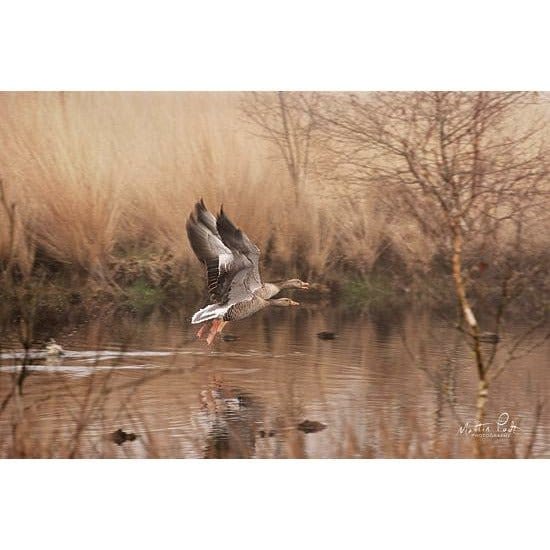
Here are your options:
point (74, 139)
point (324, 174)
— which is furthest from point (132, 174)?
point (324, 174)

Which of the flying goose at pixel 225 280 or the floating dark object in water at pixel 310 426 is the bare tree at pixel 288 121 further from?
the floating dark object in water at pixel 310 426

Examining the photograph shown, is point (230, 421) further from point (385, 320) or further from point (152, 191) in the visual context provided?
point (152, 191)

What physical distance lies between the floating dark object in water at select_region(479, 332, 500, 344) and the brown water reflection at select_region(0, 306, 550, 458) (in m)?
0.13

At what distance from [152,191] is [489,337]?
2152 mm

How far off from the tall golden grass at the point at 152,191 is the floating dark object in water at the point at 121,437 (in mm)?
930

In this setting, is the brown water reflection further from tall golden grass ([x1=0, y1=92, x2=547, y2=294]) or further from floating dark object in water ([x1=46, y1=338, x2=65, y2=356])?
tall golden grass ([x1=0, y1=92, x2=547, y2=294])

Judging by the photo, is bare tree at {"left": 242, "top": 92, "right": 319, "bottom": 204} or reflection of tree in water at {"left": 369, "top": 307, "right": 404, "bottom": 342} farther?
reflection of tree in water at {"left": 369, "top": 307, "right": 404, "bottom": 342}

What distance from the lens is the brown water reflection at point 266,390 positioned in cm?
750

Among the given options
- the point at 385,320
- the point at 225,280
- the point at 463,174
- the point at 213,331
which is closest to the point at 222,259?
the point at 225,280

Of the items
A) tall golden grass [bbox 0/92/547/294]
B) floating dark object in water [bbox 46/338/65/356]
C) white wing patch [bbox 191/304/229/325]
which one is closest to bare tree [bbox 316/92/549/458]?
tall golden grass [bbox 0/92/547/294]

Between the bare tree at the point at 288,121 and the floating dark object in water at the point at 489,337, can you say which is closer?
the bare tree at the point at 288,121

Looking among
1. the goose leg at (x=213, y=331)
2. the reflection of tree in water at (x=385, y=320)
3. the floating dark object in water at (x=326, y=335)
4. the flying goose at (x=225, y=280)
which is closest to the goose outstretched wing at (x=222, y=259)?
the flying goose at (x=225, y=280)

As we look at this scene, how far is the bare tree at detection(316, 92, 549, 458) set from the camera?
7.58 meters

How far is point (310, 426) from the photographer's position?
24.7 ft
